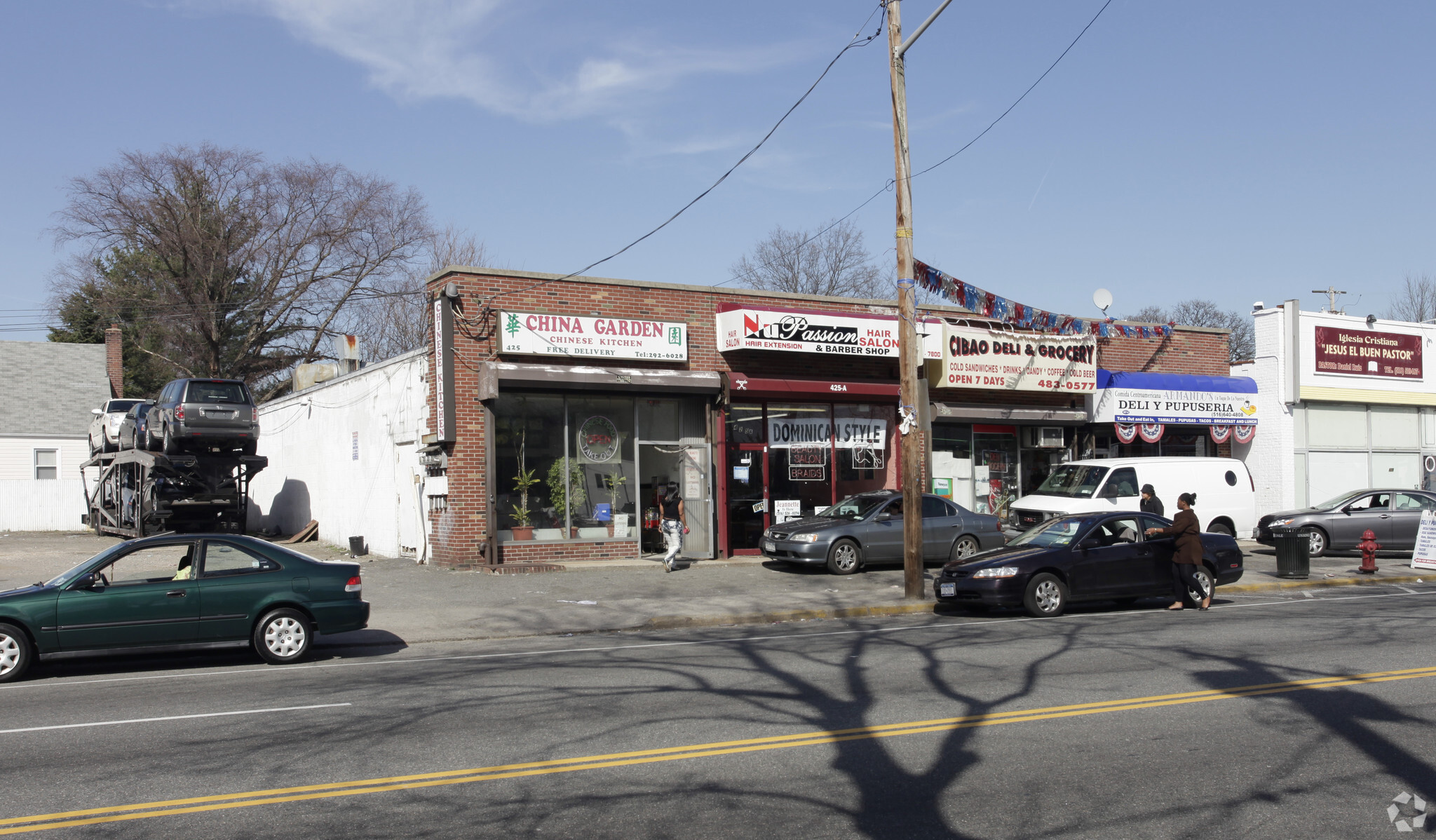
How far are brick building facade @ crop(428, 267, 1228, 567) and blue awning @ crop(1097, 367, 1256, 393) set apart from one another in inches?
221

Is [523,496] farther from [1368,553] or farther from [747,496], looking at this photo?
[1368,553]

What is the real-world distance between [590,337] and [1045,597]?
9622 millimetres

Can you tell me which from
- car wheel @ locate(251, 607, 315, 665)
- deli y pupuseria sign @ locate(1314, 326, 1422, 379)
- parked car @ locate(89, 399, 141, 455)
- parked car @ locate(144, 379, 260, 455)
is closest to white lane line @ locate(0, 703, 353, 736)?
car wheel @ locate(251, 607, 315, 665)

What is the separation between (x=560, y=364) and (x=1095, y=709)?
1348 centimetres

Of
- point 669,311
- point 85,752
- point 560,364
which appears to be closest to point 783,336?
point 669,311

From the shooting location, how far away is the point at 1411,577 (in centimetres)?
1902

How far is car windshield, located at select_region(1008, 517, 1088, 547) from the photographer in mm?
14711

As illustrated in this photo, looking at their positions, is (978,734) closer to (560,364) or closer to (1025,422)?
(560,364)

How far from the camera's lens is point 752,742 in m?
7.14

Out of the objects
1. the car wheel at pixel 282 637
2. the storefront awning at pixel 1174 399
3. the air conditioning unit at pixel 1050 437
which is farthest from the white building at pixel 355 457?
the storefront awning at pixel 1174 399

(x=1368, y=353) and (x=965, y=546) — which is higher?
(x=1368, y=353)

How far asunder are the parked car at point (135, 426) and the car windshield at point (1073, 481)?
21.5m

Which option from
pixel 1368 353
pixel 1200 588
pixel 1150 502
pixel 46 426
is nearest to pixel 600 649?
pixel 1200 588

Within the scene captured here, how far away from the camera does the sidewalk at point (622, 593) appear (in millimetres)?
14125
